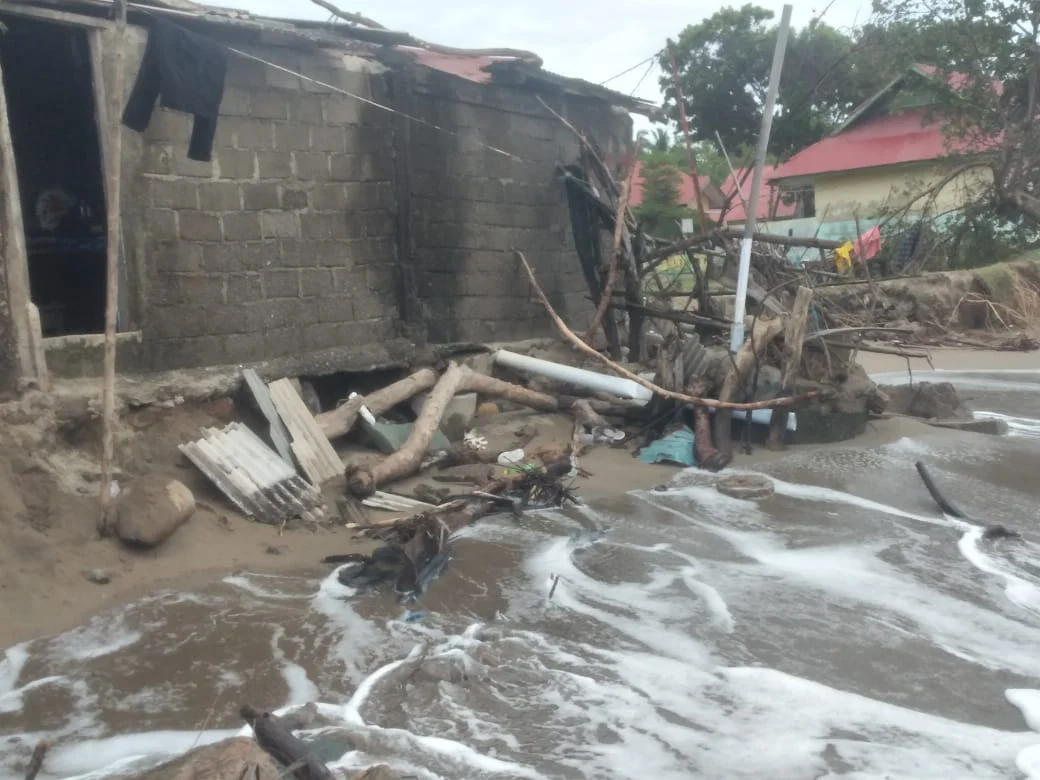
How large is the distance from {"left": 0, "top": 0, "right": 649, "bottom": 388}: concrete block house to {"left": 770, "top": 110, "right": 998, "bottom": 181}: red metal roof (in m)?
18.6

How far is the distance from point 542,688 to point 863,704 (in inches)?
52.3

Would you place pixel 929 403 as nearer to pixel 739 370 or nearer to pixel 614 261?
pixel 739 370

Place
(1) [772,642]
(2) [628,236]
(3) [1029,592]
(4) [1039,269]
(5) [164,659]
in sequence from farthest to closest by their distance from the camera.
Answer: (4) [1039,269] < (2) [628,236] < (3) [1029,592] < (1) [772,642] < (5) [164,659]

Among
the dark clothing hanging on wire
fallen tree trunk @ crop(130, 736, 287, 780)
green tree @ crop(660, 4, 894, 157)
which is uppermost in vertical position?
green tree @ crop(660, 4, 894, 157)

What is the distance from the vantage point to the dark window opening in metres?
7.72

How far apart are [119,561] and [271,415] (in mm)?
Result: 1719

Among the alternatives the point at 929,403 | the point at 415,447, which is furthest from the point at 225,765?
the point at 929,403

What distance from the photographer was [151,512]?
532 cm

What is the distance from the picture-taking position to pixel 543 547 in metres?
5.95

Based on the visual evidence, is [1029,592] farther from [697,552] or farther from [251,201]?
[251,201]

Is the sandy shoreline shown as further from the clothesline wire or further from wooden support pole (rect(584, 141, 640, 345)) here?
wooden support pole (rect(584, 141, 640, 345))

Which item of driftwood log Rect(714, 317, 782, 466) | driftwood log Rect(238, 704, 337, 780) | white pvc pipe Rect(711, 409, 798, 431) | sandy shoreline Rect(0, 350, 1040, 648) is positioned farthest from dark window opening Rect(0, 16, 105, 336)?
white pvc pipe Rect(711, 409, 798, 431)

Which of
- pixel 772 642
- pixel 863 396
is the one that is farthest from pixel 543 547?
pixel 863 396

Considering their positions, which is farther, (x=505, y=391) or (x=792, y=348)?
(x=505, y=391)
